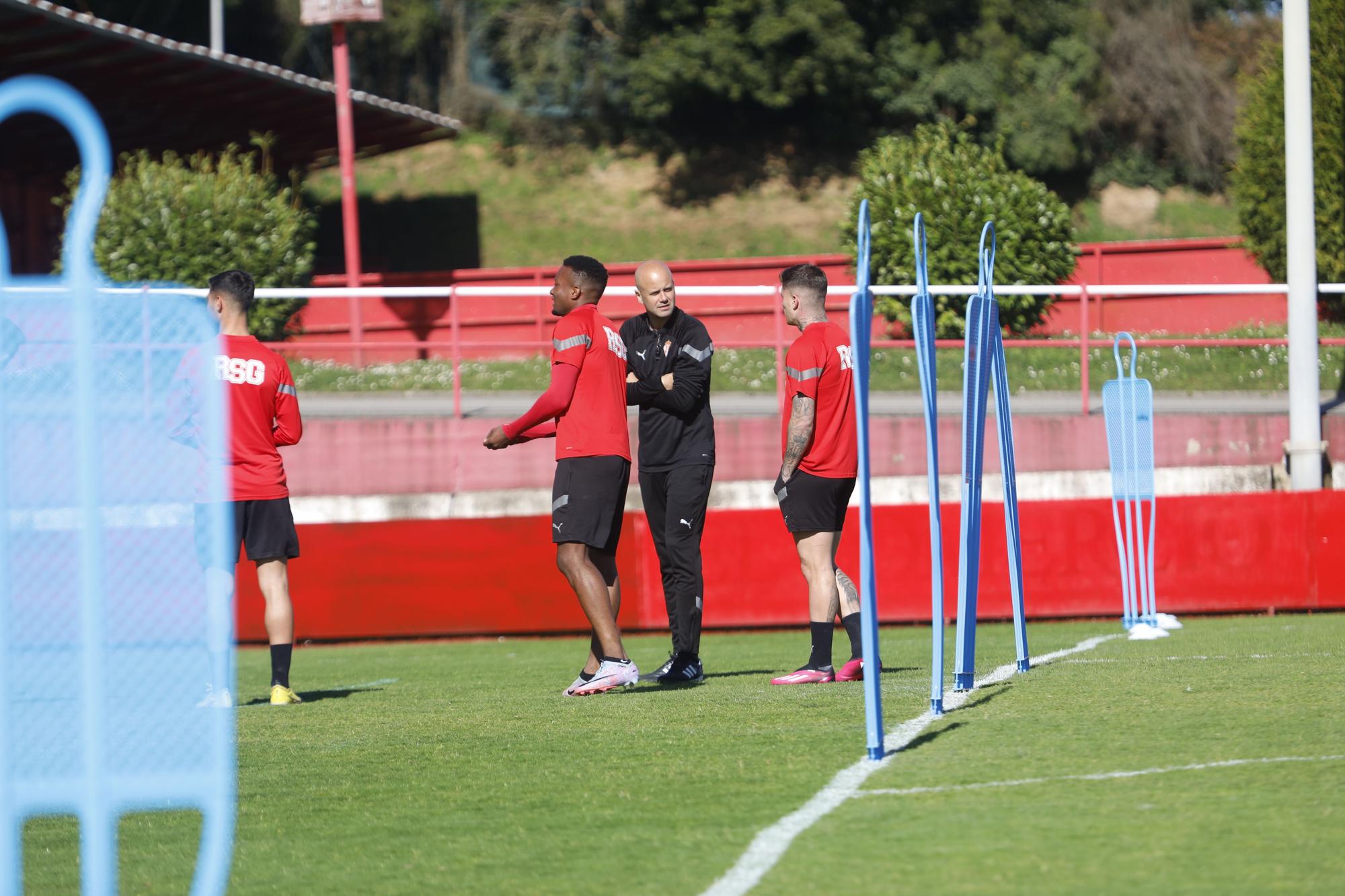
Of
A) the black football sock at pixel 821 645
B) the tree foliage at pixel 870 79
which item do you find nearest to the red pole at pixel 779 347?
the black football sock at pixel 821 645

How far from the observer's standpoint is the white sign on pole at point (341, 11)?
23.3 metres

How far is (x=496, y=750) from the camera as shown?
5.77 meters

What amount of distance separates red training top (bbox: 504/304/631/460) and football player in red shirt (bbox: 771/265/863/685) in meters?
0.76

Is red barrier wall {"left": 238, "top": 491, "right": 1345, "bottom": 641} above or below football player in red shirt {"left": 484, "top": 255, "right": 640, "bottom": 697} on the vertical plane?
below

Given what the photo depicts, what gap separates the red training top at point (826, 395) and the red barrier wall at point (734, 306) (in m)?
7.23

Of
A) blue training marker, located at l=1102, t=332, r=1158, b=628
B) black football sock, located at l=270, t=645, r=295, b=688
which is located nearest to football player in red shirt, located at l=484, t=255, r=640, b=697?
black football sock, located at l=270, t=645, r=295, b=688

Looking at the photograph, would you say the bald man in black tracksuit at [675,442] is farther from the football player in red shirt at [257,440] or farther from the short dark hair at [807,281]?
the football player in red shirt at [257,440]

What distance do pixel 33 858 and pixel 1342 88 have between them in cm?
2228

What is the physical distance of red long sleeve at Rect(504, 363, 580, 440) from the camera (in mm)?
6883

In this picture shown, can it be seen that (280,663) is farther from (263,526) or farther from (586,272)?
(586,272)

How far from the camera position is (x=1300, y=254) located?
13633mm

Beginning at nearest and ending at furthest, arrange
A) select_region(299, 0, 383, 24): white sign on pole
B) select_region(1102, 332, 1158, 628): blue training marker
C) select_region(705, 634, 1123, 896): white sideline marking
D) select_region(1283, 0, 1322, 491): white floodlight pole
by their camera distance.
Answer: select_region(705, 634, 1123, 896): white sideline marking → select_region(1102, 332, 1158, 628): blue training marker → select_region(1283, 0, 1322, 491): white floodlight pole → select_region(299, 0, 383, 24): white sign on pole

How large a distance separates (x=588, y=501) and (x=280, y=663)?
5.62ft

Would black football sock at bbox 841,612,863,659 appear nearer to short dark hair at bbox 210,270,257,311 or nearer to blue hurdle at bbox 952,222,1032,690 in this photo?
blue hurdle at bbox 952,222,1032,690
